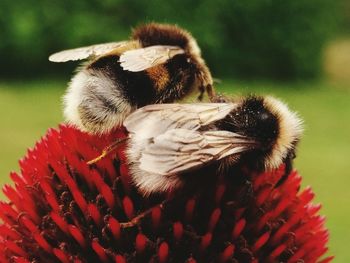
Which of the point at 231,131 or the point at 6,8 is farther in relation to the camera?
the point at 6,8

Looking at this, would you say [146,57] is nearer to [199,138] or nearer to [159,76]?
[159,76]

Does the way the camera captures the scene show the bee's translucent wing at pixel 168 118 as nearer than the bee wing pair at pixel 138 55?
Yes

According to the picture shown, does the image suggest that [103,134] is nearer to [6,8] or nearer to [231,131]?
[231,131]

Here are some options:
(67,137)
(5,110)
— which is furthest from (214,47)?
(67,137)

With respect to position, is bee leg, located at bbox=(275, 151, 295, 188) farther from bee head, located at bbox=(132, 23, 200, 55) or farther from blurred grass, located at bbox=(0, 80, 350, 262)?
blurred grass, located at bbox=(0, 80, 350, 262)

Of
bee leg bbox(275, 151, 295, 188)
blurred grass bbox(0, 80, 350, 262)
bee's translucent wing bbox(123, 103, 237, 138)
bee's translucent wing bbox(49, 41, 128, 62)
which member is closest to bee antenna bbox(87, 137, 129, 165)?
bee's translucent wing bbox(123, 103, 237, 138)

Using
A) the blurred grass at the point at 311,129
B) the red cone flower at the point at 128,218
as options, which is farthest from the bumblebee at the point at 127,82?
the blurred grass at the point at 311,129

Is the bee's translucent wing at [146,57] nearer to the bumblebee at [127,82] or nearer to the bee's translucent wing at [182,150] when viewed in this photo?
the bumblebee at [127,82]

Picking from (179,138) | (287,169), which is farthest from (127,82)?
(287,169)
